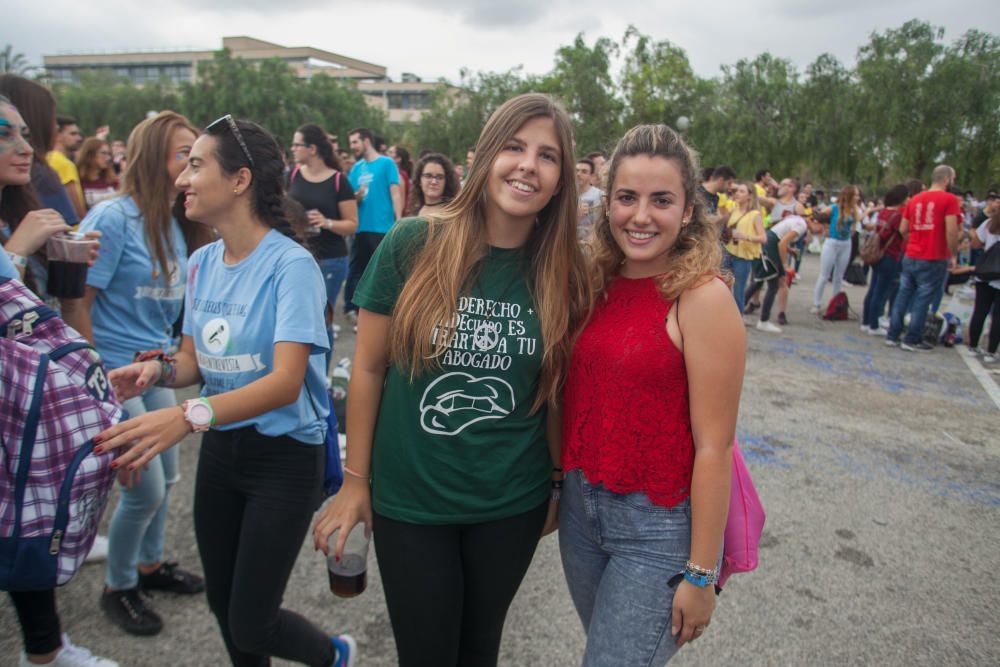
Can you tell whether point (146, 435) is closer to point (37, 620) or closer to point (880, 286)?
point (37, 620)

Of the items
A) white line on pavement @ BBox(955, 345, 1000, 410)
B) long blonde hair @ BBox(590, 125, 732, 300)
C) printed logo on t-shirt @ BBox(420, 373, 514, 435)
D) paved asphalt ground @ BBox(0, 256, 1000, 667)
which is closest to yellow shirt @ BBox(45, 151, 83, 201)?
paved asphalt ground @ BBox(0, 256, 1000, 667)

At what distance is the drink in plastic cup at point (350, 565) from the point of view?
5.76 feet

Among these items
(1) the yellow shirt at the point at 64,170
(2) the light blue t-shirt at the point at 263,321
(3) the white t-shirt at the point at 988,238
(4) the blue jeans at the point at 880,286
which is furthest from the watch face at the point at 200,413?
(4) the blue jeans at the point at 880,286

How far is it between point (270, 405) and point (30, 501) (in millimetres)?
663

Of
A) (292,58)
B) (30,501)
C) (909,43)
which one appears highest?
(292,58)

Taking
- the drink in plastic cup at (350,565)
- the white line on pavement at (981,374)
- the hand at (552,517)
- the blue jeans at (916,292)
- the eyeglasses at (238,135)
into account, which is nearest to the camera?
the drink in plastic cup at (350,565)

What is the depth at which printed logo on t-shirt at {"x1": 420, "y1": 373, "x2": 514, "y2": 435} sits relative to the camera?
1.70 m

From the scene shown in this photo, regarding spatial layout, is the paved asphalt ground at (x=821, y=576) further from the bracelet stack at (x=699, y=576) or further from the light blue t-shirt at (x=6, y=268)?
the light blue t-shirt at (x=6, y=268)

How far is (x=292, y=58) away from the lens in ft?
309

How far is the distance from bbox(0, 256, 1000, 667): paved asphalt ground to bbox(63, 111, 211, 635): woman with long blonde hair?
0.15 metres

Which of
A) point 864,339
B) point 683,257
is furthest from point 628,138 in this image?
point 864,339

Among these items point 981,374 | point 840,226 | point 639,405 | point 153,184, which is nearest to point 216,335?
point 153,184

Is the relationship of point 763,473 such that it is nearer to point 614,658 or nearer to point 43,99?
point 614,658

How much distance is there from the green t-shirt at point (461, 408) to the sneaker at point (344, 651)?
0.87 meters
